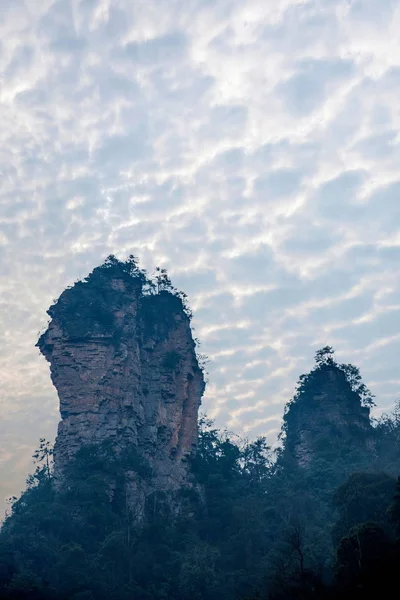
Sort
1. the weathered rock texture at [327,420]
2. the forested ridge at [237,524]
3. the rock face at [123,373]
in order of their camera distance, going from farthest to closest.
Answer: the weathered rock texture at [327,420] → the rock face at [123,373] → the forested ridge at [237,524]

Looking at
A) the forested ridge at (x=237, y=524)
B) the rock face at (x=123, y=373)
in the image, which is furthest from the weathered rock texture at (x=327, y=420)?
the rock face at (x=123, y=373)

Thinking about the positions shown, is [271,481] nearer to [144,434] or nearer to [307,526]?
[307,526]

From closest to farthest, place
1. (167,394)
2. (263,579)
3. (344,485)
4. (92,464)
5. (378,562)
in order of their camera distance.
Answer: (378,562)
(263,579)
(344,485)
(92,464)
(167,394)

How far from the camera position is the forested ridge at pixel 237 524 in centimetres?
3147

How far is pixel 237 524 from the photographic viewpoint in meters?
47.1

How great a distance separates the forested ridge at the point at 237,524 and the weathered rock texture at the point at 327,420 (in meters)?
0.11

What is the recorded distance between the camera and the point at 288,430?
64.2m

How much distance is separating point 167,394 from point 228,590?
18796 mm

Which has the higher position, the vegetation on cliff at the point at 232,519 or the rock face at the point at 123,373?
the rock face at the point at 123,373

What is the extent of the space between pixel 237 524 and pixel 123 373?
50.3 ft

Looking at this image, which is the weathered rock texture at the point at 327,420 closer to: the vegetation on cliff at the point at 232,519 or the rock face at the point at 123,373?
the vegetation on cliff at the point at 232,519

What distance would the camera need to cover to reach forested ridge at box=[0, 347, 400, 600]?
31.5 meters

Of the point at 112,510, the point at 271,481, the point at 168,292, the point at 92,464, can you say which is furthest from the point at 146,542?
the point at 168,292

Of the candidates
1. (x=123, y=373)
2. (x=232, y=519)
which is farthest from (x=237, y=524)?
(x=123, y=373)
